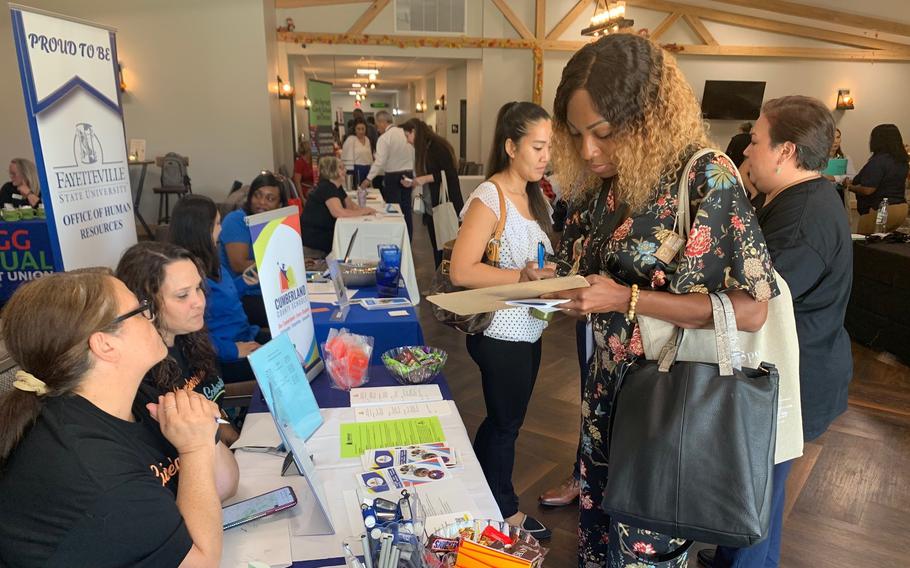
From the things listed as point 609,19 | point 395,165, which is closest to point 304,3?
point 395,165

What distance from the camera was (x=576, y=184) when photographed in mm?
1515

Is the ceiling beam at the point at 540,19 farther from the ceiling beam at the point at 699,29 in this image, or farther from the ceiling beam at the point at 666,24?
the ceiling beam at the point at 699,29

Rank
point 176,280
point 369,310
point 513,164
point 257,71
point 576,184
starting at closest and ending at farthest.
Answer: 1. point 576,184
2. point 176,280
3. point 513,164
4. point 369,310
5. point 257,71

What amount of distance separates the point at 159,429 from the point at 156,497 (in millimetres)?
304

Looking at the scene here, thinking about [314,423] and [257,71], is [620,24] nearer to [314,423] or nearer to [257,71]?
[257,71]

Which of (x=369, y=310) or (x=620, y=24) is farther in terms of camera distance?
(x=620, y=24)

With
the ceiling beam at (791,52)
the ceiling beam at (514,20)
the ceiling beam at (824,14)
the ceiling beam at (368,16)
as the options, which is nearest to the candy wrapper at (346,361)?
the ceiling beam at (368,16)

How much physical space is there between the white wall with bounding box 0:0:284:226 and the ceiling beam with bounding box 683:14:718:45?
7.51 m

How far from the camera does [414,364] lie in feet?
6.01

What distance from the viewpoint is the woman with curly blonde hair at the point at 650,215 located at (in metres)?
1.14

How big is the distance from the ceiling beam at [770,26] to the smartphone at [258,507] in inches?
446

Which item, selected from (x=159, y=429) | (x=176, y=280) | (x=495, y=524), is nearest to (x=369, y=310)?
(x=176, y=280)

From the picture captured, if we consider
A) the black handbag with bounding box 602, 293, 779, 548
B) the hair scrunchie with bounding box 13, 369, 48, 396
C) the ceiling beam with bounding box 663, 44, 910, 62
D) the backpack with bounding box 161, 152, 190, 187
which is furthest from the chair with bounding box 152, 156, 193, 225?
the ceiling beam with bounding box 663, 44, 910, 62

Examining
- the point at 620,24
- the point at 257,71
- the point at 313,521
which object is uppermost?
the point at 620,24
